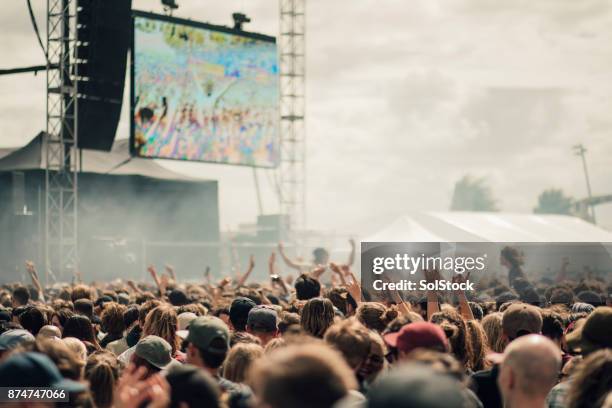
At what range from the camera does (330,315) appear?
6.60 metres

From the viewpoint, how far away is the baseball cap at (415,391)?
219 cm

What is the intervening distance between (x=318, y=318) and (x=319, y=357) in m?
3.99

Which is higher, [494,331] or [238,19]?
[238,19]

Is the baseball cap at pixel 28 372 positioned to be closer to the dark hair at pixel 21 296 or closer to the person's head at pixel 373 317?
the person's head at pixel 373 317

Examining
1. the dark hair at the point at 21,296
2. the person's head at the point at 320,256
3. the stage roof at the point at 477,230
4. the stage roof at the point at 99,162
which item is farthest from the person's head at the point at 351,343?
the stage roof at the point at 99,162

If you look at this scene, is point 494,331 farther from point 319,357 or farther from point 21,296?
point 21,296

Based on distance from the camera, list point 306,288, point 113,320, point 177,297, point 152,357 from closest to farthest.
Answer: point 152,357 → point 113,320 → point 306,288 → point 177,297

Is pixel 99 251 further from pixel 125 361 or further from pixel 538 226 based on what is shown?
pixel 125 361

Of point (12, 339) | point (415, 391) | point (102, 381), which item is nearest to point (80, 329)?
point (12, 339)

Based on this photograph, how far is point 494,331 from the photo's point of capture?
22.2 ft

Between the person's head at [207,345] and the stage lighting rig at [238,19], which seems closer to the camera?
the person's head at [207,345]

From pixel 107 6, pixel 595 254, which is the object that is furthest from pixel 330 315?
pixel 107 6

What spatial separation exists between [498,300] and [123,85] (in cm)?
1851

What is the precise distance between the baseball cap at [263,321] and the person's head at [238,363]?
66.2 inches
